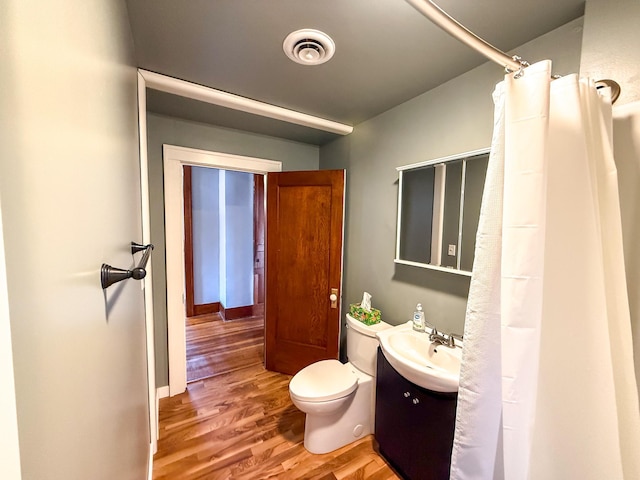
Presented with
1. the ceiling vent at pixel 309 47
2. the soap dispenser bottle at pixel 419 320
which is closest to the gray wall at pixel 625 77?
the soap dispenser bottle at pixel 419 320

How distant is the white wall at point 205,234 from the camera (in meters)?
3.64

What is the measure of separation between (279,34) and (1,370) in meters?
1.41

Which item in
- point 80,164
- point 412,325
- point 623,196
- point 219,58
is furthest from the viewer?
point 412,325

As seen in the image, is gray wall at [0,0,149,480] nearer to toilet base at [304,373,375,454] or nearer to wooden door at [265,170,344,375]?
toilet base at [304,373,375,454]

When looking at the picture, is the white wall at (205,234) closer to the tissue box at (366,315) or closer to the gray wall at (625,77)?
the tissue box at (366,315)

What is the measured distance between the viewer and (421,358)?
1.45 metres

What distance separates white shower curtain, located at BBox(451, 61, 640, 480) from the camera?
26.2 inches

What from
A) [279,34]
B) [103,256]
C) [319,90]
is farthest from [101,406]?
[319,90]

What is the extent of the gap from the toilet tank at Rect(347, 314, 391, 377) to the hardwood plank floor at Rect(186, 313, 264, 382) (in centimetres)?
127

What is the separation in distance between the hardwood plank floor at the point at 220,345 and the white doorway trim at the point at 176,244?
0.28 metres

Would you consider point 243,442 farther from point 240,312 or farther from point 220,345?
point 240,312

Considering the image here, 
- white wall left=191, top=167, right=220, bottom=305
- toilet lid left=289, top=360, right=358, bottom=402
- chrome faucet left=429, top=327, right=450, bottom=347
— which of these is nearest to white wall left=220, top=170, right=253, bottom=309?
white wall left=191, top=167, right=220, bottom=305

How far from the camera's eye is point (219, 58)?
135cm

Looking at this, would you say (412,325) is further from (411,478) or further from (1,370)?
(1,370)
